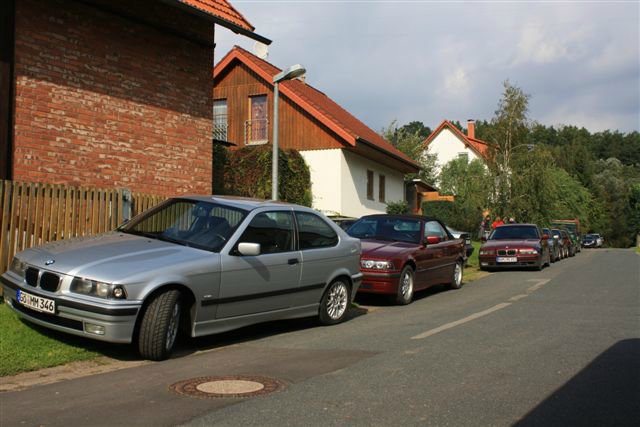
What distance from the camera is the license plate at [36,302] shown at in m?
6.20

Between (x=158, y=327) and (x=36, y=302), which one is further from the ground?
(x=36, y=302)

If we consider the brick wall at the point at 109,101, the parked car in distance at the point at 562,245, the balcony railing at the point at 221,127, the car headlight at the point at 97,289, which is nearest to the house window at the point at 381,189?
the balcony railing at the point at 221,127

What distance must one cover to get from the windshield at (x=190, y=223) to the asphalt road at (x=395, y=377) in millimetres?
1204

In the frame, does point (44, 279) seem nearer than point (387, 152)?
Yes

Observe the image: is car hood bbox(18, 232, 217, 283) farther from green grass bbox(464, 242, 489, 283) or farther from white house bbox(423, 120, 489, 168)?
white house bbox(423, 120, 489, 168)

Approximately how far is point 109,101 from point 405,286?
6.69m

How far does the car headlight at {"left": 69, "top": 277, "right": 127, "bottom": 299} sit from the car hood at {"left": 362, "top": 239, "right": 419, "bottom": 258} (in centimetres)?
575

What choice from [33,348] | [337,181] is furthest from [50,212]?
[337,181]

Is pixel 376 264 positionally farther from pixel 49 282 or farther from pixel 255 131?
pixel 255 131

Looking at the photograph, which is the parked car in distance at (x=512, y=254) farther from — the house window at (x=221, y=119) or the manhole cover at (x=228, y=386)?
the manhole cover at (x=228, y=386)

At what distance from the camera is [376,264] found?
1109 centimetres

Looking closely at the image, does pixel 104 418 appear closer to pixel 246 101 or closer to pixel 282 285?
pixel 282 285

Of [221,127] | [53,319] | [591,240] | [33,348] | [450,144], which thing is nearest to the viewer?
[53,319]

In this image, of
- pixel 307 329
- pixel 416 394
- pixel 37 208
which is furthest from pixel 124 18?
pixel 416 394
